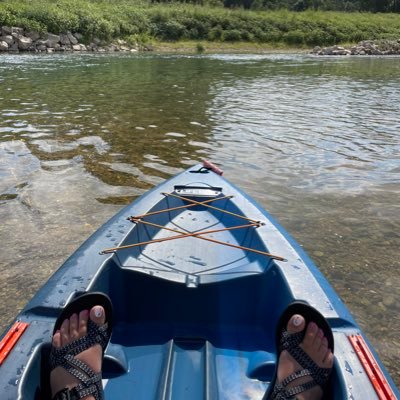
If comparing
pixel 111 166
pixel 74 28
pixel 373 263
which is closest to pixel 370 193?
pixel 373 263

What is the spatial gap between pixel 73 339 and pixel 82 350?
73mm

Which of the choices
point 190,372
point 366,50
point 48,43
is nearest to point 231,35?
point 366,50

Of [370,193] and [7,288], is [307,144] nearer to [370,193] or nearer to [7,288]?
[370,193]

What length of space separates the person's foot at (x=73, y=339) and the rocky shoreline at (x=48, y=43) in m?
29.3

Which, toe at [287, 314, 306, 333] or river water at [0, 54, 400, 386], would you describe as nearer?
toe at [287, 314, 306, 333]

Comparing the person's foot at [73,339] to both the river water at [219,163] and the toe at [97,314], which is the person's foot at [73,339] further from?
the river water at [219,163]

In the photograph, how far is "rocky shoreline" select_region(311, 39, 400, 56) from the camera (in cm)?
3595

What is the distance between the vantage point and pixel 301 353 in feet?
6.82

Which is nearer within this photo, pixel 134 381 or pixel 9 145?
pixel 134 381

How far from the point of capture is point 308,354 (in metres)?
2.04

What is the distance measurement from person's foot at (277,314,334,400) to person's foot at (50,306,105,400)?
35.5 inches

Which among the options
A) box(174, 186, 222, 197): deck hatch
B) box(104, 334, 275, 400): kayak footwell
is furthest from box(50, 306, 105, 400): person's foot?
box(174, 186, 222, 197): deck hatch

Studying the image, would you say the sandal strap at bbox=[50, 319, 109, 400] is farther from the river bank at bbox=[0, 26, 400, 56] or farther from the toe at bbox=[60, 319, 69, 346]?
the river bank at bbox=[0, 26, 400, 56]

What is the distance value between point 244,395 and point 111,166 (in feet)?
16.2
